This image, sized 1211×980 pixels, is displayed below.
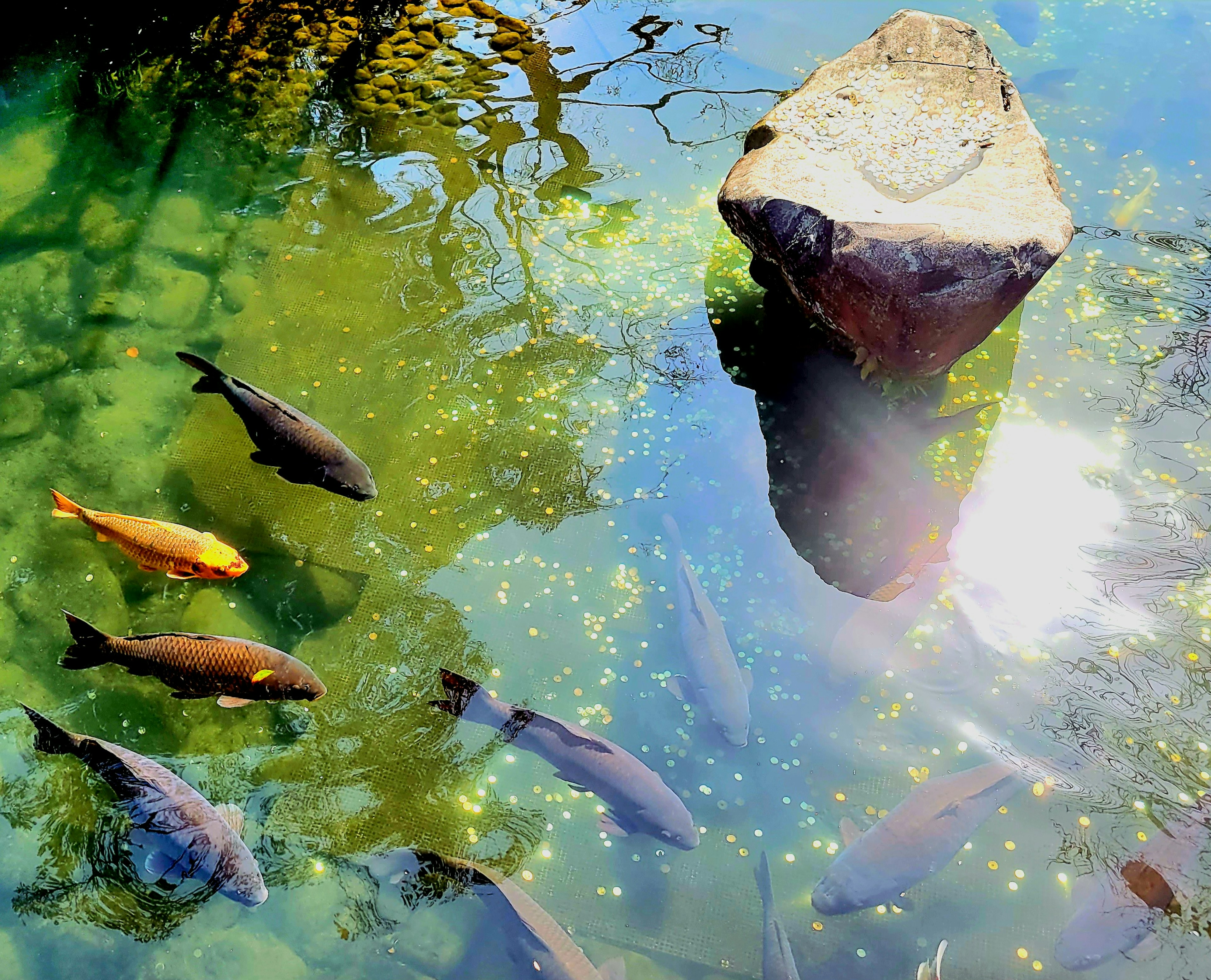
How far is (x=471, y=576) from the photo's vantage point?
3742 millimetres

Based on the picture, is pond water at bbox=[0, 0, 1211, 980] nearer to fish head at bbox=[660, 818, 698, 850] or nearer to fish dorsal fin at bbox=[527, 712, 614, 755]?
fish head at bbox=[660, 818, 698, 850]

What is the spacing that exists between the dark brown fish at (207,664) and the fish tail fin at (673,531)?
1.60m

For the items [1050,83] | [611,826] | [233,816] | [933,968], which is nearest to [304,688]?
[233,816]

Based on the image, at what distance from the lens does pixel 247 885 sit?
2916 mm

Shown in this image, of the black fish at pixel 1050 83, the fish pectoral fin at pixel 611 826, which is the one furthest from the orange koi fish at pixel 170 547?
the black fish at pixel 1050 83

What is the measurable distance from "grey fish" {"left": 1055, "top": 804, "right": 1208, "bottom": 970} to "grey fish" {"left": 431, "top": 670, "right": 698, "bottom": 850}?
1319 mm

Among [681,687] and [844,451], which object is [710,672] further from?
[844,451]

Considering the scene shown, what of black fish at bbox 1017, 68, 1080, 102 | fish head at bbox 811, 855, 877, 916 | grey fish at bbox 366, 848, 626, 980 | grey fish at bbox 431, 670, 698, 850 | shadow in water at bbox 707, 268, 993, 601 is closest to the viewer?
grey fish at bbox 366, 848, 626, 980

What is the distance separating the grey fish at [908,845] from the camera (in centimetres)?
289

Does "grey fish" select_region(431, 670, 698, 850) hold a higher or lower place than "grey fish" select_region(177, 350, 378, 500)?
lower

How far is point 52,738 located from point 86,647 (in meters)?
0.36

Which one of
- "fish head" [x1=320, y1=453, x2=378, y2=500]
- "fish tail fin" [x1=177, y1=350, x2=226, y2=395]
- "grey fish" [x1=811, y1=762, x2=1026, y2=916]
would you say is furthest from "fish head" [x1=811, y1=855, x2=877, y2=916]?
"fish tail fin" [x1=177, y1=350, x2=226, y2=395]

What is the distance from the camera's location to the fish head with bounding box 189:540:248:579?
3193 millimetres

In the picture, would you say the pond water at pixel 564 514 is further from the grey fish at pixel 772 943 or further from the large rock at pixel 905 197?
the large rock at pixel 905 197
